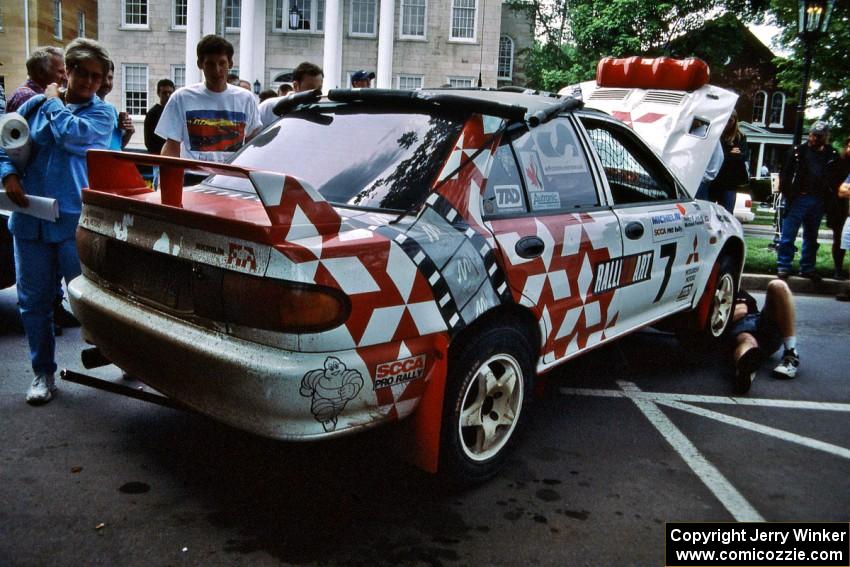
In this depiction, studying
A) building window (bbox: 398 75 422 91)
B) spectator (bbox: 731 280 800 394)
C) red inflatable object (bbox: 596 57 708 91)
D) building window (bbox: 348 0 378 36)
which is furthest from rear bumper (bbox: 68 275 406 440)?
building window (bbox: 348 0 378 36)

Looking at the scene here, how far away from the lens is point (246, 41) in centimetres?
3036

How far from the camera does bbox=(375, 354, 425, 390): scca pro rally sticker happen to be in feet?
8.18

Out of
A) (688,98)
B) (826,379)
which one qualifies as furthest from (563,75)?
(826,379)

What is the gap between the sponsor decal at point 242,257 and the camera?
2.35m

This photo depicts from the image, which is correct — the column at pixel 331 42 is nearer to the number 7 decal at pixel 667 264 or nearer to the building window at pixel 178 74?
the building window at pixel 178 74

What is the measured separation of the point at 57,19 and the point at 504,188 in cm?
3949

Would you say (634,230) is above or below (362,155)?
below

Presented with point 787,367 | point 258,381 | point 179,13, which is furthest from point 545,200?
point 179,13

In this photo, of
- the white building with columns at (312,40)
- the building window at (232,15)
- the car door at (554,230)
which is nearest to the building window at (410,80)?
the white building with columns at (312,40)

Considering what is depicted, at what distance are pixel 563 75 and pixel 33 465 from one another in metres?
30.9

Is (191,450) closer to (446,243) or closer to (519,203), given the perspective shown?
(446,243)

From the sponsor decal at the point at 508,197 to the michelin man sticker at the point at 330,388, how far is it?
1113 millimetres

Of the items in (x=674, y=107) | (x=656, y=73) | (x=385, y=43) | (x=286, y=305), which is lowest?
(x=286, y=305)

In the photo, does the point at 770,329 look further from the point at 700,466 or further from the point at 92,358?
the point at 92,358
